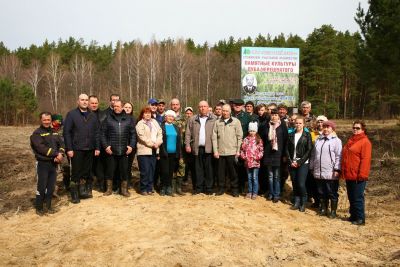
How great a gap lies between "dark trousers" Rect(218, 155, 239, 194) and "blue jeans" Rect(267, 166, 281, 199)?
2.16ft

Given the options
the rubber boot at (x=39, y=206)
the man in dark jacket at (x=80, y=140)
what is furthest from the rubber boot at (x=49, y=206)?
the man in dark jacket at (x=80, y=140)

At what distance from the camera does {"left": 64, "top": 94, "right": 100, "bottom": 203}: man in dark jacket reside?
6855mm

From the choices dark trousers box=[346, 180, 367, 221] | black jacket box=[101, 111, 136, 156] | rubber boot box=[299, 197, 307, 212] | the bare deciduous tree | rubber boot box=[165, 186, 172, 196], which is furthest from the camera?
the bare deciduous tree

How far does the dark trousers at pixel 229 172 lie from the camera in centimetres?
747

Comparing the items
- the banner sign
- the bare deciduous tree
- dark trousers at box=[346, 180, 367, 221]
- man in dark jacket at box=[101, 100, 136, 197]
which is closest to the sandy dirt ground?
dark trousers at box=[346, 180, 367, 221]

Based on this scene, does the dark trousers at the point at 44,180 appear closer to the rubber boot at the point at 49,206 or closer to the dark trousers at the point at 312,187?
the rubber boot at the point at 49,206

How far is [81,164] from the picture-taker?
702 centimetres

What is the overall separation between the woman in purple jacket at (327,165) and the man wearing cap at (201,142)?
2005 mm

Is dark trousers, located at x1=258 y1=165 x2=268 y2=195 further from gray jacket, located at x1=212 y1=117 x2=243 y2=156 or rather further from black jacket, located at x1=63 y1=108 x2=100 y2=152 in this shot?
black jacket, located at x1=63 y1=108 x2=100 y2=152

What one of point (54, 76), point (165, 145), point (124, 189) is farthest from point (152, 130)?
point (54, 76)

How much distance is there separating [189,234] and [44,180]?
297cm

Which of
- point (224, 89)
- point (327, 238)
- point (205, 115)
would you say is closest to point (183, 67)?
point (224, 89)

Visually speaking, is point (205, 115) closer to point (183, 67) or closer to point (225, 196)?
point (225, 196)

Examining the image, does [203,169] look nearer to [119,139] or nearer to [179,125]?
[179,125]
